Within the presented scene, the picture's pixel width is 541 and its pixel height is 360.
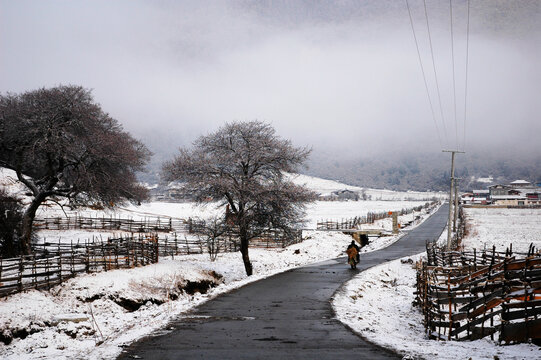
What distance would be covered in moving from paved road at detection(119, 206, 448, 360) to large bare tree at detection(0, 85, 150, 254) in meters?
12.0

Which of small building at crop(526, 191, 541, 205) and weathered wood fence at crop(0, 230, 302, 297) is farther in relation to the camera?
small building at crop(526, 191, 541, 205)

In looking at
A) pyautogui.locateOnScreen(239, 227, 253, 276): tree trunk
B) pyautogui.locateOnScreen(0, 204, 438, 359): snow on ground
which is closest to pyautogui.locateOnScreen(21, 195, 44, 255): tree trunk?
pyautogui.locateOnScreen(0, 204, 438, 359): snow on ground

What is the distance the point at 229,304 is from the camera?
15.8 m

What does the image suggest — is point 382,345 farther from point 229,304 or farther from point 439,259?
point 439,259

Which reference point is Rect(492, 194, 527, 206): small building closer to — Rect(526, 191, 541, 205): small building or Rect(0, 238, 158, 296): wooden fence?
A: Rect(526, 191, 541, 205): small building

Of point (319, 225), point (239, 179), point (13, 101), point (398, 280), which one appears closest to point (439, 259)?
point (398, 280)

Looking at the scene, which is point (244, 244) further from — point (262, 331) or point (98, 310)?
point (262, 331)

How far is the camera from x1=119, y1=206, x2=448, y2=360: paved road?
9281 mm

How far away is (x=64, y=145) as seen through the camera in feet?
76.9

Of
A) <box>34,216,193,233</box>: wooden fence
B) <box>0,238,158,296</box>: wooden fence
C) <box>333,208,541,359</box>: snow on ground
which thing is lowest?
<box>333,208,541,359</box>: snow on ground

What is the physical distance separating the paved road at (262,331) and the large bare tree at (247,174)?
17.3 feet

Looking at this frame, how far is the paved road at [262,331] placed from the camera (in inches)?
365

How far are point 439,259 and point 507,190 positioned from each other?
175m

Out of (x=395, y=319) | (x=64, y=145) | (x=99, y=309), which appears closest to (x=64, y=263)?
(x=99, y=309)
